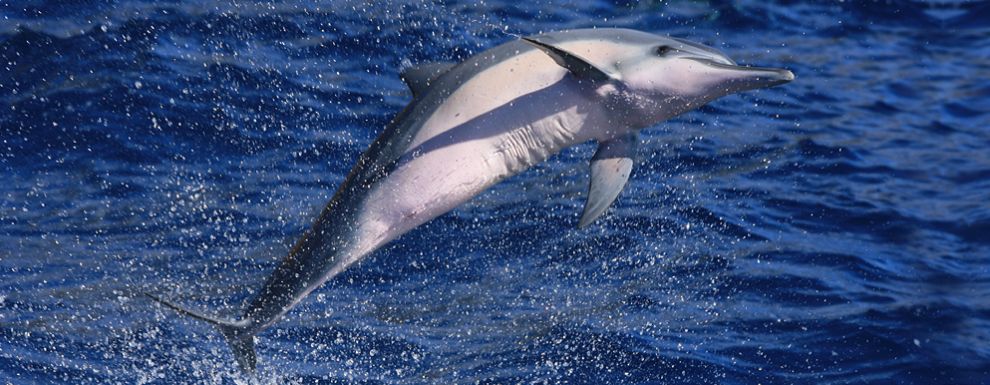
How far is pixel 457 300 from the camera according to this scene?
A: 22.8ft

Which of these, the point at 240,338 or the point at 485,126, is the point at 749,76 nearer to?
the point at 485,126

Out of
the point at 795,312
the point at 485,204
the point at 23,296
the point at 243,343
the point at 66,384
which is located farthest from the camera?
the point at 485,204

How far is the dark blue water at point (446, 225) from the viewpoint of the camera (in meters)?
6.38

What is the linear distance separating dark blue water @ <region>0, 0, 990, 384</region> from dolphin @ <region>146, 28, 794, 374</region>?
5.72 ft

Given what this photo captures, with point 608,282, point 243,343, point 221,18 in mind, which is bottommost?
Result: point 608,282

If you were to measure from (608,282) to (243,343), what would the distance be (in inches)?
129

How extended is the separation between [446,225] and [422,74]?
11.5 ft

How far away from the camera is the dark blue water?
638 centimetres

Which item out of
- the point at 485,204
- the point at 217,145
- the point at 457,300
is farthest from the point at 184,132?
the point at 457,300

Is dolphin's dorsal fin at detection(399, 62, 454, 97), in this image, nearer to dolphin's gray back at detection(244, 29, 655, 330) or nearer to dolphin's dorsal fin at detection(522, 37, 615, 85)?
dolphin's gray back at detection(244, 29, 655, 330)

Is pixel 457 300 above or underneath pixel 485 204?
underneath

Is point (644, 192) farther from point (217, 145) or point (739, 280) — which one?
point (217, 145)

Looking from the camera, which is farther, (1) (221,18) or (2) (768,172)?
(1) (221,18)

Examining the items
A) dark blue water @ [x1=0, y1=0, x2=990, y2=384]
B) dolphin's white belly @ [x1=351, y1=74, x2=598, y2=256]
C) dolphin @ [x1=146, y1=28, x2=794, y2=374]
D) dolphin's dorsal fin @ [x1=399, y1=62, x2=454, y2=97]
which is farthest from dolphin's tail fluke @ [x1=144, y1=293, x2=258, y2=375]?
dark blue water @ [x1=0, y1=0, x2=990, y2=384]
